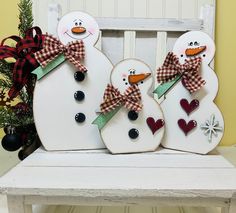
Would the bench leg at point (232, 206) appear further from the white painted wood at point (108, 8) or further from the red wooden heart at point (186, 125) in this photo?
the white painted wood at point (108, 8)

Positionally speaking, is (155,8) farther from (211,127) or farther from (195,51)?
(211,127)

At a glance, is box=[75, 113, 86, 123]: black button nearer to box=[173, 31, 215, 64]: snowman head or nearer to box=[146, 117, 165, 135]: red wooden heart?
box=[146, 117, 165, 135]: red wooden heart

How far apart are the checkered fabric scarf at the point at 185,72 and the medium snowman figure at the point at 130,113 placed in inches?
1.9

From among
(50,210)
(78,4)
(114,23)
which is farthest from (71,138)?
(78,4)

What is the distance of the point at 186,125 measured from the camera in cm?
71

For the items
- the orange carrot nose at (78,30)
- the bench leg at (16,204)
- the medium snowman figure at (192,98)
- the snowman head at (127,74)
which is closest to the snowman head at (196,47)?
the medium snowman figure at (192,98)

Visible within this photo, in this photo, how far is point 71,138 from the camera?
719 mm

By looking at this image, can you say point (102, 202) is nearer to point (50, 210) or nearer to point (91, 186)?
point (91, 186)

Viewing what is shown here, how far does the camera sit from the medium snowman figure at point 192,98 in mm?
700

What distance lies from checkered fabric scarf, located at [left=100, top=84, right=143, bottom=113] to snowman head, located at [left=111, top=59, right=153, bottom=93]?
0.5 inches

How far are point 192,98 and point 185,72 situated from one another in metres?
0.06

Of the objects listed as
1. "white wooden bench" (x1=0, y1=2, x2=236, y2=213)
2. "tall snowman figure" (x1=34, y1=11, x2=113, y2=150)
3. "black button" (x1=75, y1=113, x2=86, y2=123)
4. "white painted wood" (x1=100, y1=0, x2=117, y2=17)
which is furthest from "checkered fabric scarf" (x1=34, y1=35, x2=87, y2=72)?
"white painted wood" (x1=100, y1=0, x2=117, y2=17)

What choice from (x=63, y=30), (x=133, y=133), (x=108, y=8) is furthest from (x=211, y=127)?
(x=108, y=8)

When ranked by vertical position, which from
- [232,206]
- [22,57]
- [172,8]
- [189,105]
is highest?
[172,8]
